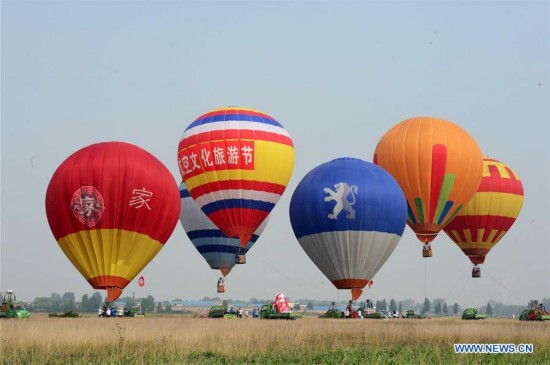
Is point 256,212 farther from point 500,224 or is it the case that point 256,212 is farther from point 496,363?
point 496,363

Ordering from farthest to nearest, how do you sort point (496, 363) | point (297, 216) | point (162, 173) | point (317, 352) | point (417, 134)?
point (417, 134) → point (297, 216) → point (162, 173) → point (317, 352) → point (496, 363)

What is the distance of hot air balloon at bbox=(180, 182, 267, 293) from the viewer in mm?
62406

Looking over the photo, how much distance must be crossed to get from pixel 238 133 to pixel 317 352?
29680mm

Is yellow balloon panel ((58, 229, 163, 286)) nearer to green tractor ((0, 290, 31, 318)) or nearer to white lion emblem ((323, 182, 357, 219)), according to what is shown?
green tractor ((0, 290, 31, 318))

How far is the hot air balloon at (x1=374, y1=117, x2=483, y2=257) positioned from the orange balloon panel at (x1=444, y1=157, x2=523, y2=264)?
6.82 metres

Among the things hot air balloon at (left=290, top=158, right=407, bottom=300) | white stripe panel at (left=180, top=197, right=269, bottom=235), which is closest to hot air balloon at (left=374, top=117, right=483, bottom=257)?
hot air balloon at (left=290, top=158, right=407, bottom=300)

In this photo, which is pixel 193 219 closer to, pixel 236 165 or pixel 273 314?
pixel 236 165

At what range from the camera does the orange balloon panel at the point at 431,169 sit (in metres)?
54.1

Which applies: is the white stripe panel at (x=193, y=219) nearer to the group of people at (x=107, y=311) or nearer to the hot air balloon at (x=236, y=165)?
the hot air balloon at (x=236, y=165)

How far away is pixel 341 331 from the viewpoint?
31438mm

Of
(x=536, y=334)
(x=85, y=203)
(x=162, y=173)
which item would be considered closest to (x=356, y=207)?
(x=162, y=173)

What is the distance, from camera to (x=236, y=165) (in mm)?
51406

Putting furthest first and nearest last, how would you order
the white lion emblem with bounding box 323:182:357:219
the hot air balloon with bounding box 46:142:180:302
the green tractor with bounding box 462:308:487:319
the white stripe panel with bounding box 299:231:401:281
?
the green tractor with bounding box 462:308:487:319
the white stripe panel with bounding box 299:231:401:281
the white lion emblem with bounding box 323:182:357:219
the hot air balloon with bounding box 46:142:180:302

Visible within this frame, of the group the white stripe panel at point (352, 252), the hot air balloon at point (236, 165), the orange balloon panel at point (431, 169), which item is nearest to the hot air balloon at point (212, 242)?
the hot air balloon at point (236, 165)
